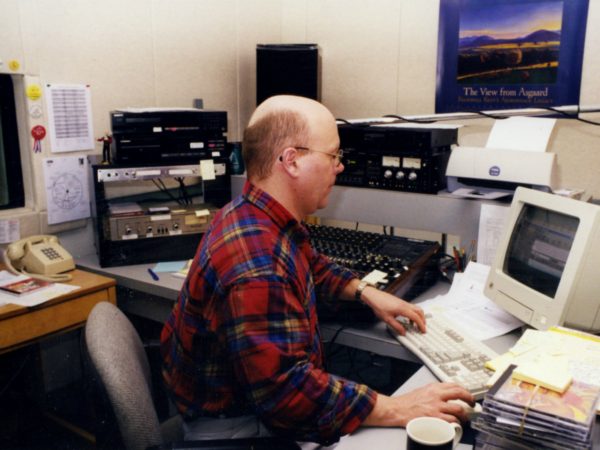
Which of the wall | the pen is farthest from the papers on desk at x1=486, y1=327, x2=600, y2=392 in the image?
the pen

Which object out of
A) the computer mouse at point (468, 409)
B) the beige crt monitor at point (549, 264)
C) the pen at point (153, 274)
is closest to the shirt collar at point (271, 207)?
the computer mouse at point (468, 409)

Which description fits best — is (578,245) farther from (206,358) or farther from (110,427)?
(110,427)

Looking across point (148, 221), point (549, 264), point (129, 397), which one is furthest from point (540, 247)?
point (148, 221)

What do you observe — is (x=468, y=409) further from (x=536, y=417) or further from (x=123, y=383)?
(x=123, y=383)

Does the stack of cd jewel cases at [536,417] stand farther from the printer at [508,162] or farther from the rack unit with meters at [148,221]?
the rack unit with meters at [148,221]

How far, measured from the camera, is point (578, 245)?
1.33 m

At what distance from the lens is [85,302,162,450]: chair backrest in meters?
1.13

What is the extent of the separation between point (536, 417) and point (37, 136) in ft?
6.74

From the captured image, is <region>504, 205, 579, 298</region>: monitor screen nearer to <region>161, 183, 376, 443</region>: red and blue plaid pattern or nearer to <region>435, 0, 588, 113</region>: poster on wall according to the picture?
<region>161, 183, 376, 443</region>: red and blue plaid pattern

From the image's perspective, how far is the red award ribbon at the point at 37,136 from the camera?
2.20 m

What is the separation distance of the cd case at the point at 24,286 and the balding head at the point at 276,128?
1104 mm

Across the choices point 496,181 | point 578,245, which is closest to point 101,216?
point 496,181

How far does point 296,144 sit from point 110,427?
0.77 metres

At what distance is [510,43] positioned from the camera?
2.83m
